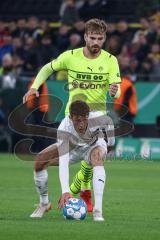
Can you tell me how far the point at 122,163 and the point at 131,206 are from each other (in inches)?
376

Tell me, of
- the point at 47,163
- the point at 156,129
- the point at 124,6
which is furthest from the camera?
the point at 124,6

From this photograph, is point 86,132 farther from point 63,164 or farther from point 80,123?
point 63,164

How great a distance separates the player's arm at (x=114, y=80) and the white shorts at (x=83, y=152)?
62cm

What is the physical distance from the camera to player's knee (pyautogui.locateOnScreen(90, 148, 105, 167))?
1230 centimetres

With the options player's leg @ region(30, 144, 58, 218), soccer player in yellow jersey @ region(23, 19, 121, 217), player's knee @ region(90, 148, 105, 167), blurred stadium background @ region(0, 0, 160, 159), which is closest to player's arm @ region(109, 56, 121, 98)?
soccer player in yellow jersey @ region(23, 19, 121, 217)

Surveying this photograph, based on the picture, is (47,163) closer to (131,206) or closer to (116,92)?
(116,92)

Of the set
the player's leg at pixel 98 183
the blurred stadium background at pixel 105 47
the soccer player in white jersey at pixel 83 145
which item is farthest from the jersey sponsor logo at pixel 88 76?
the blurred stadium background at pixel 105 47

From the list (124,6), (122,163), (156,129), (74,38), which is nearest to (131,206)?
(122,163)

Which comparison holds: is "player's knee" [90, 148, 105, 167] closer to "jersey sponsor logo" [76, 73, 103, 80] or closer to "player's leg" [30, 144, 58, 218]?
"player's leg" [30, 144, 58, 218]

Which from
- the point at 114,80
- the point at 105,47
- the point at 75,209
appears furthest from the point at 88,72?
the point at 105,47

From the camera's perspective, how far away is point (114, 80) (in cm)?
1305

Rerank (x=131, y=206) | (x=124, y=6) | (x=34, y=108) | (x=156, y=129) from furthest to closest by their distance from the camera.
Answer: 1. (x=124, y=6)
2. (x=156, y=129)
3. (x=34, y=108)
4. (x=131, y=206)

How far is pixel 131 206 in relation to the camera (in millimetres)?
14344

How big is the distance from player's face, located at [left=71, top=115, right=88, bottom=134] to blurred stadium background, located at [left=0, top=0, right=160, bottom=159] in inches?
413
